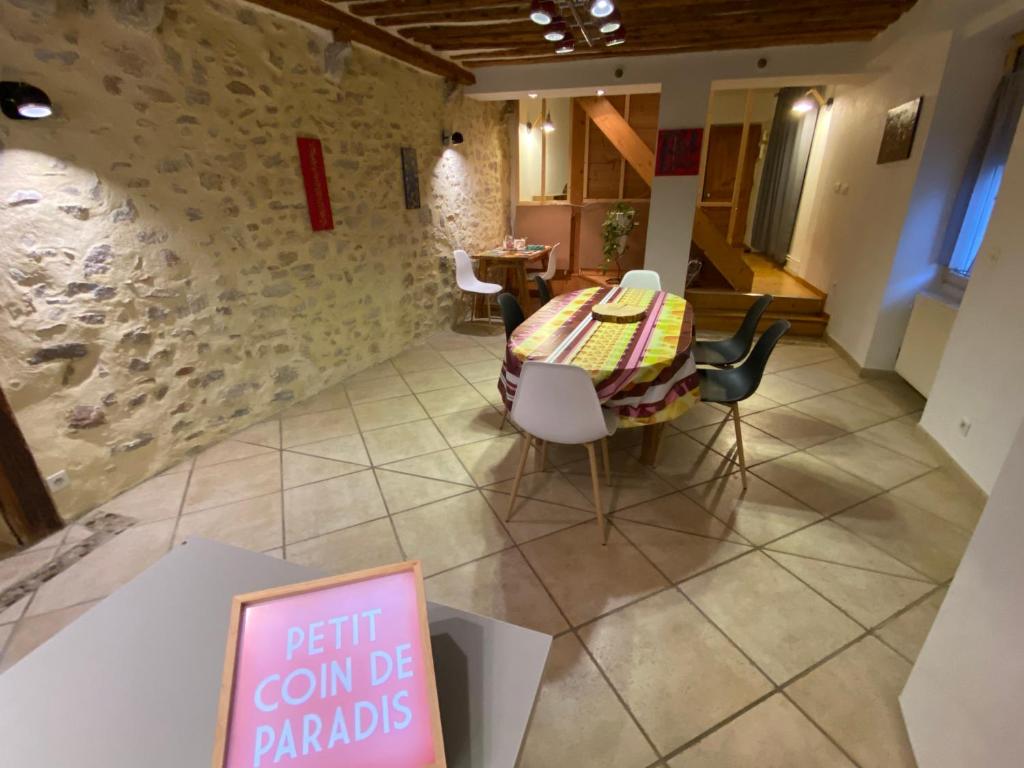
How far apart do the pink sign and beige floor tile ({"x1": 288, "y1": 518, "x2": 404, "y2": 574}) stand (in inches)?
52.3

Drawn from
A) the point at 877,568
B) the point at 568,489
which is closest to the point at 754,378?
the point at 877,568

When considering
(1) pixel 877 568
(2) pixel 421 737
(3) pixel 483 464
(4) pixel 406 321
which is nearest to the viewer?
(2) pixel 421 737

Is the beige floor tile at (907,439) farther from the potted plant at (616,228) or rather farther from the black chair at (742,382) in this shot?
the potted plant at (616,228)

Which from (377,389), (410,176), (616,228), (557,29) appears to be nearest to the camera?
(557,29)

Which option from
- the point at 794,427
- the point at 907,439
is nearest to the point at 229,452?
the point at 794,427

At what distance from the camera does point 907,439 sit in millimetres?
2945

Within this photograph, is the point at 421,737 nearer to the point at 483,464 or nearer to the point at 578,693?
the point at 578,693

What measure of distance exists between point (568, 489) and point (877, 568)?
1.36m

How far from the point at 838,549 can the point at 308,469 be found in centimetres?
270

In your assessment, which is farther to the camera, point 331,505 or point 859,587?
point 331,505

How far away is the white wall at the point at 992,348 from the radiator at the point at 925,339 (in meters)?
0.52

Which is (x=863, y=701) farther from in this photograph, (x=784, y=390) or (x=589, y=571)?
(x=784, y=390)

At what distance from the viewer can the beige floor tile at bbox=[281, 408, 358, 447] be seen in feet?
10.1

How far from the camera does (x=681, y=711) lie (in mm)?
1458
